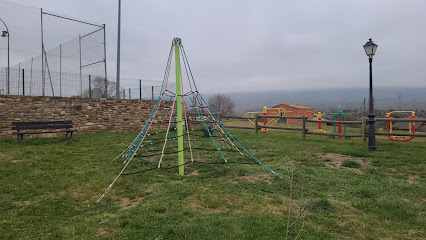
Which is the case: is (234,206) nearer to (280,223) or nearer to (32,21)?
(280,223)

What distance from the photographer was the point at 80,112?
37.6ft

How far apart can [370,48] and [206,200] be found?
23.0 feet

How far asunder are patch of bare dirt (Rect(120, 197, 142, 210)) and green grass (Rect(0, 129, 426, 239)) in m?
0.02

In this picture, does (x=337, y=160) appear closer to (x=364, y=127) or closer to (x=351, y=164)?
(x=351, y=164)

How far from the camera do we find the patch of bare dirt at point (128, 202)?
3.82m

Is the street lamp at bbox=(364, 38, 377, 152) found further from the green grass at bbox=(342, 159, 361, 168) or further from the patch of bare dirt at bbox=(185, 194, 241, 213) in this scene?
→ the patch of bare dirt at bbox=(185, 194, 241, 213)

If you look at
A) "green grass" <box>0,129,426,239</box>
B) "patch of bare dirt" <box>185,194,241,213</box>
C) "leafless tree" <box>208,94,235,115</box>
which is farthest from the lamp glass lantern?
"leafless tree" <box>208,94,235,115</box>

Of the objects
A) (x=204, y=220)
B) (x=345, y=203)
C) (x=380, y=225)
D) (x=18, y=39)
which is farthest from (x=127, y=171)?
(x=18, y=39)

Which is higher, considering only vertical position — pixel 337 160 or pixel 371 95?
pixel 371 95

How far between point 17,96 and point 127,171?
22.6ft

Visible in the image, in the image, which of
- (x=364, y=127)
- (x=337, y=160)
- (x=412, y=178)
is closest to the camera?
(x=412, y=178)

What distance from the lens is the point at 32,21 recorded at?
10695 millimetres

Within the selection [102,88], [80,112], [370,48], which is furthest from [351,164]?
[102,88]

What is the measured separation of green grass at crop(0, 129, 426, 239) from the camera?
3.00 metres
